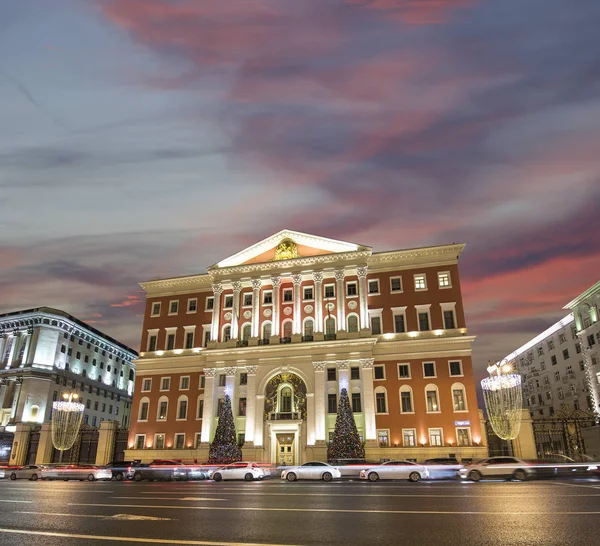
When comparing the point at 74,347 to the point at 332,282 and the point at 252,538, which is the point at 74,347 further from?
the point at 252,538

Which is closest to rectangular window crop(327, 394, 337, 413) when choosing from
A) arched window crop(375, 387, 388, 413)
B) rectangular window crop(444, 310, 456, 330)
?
arched window crop(375, 387, 388, 413)

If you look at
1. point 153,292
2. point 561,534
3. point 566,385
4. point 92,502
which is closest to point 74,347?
point 153,292

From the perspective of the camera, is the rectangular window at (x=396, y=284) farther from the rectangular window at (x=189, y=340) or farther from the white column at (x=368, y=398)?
the rectangular window at (x=189, y=340)

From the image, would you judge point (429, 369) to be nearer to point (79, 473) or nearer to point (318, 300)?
point (318, 300)

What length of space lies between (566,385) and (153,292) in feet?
171

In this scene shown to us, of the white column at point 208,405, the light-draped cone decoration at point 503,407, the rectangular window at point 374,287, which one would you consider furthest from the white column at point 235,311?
the light-draped cone decoration at point 503,407

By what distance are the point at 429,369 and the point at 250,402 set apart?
16.2m

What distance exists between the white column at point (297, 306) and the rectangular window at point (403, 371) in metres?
9.67

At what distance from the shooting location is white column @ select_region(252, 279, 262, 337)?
149 feet

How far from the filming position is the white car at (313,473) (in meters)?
27.6

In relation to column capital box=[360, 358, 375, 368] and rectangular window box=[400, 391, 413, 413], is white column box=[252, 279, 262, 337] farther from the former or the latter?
rectangular window box=[400, 391, 413, 413]

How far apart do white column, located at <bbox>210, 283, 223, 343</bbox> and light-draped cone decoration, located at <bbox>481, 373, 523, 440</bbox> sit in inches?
998

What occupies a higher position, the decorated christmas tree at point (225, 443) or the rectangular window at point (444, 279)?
the rectangular window at point (444, 279)

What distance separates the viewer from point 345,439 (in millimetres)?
36031
